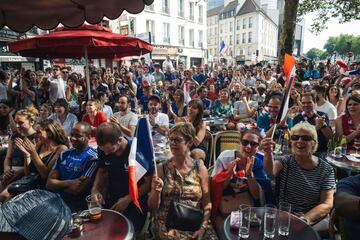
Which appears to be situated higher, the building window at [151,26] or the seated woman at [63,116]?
the building window at [151,26]

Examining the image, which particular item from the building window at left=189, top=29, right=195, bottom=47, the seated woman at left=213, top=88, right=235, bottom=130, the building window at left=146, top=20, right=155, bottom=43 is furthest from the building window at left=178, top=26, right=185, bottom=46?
the seated woman at left=213, top=88, right=235, bottom=130

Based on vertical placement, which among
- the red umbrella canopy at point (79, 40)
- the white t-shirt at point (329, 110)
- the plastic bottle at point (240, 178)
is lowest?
the plastic bottle at point (240, 178)

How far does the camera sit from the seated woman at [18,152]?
394 centimetres

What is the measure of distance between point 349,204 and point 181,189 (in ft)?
5.10

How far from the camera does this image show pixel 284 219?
2.44 metres

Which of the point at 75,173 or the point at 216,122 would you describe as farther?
the point at 216,122

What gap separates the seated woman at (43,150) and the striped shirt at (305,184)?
297 cm

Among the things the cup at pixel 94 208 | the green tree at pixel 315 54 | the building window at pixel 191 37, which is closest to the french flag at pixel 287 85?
the cup at pixel 94 208

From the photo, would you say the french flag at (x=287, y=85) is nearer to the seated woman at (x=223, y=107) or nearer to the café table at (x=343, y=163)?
the café table at (x=343, y=163)

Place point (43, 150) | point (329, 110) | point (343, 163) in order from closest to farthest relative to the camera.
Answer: point (43, 150)
point (343, 163)
point (329, 110)

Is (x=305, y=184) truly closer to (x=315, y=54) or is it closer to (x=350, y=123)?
(x=350, y=123)

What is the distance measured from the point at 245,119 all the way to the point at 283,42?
766cm

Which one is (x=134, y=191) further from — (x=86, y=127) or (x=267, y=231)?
(x=86, y=127)

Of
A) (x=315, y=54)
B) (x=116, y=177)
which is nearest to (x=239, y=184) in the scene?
(x=116, y=177)
